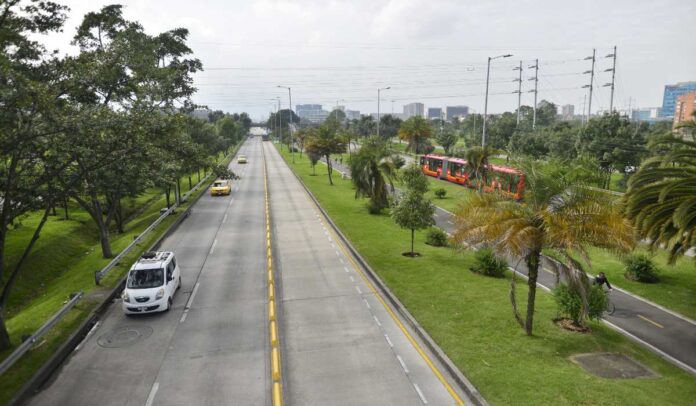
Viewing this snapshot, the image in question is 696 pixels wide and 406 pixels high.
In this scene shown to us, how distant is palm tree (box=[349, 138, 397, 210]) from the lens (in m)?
35.0

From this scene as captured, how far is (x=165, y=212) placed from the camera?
34938 mm

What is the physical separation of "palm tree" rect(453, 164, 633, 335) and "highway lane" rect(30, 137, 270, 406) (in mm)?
7500

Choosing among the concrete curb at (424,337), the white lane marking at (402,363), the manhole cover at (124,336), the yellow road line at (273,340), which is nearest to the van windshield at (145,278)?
the manhole cover at (124,336)

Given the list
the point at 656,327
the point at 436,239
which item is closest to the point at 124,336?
the point at 436,239

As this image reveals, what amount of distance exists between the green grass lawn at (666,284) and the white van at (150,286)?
54.1ft

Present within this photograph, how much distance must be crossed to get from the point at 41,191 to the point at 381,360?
13435 millimetres

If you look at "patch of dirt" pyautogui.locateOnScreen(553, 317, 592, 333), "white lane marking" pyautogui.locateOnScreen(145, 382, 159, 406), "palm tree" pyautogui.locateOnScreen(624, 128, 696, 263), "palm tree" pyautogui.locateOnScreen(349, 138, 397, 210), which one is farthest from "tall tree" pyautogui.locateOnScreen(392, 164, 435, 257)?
"white lane marking" pyautogui.locateOnScreen(145, 382, 159, 406)

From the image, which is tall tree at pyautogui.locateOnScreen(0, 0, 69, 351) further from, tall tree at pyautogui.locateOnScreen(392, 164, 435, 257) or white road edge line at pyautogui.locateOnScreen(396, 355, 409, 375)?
tall tree at pyautogui.locateOnScreen(392, 164, 435, 257)

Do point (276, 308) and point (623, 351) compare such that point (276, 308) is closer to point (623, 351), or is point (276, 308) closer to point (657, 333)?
point (623, 351)

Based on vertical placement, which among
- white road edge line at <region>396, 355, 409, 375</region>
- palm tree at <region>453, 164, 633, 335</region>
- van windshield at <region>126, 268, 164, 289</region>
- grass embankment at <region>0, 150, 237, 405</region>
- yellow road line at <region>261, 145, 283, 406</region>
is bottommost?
grass embankment at <region>0, 150, 237, 405</region>

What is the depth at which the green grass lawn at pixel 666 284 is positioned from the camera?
18.3 meters

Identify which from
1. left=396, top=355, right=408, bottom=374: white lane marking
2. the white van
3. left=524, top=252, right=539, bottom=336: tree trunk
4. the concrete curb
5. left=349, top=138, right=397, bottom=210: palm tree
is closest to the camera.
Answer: the concrete curb

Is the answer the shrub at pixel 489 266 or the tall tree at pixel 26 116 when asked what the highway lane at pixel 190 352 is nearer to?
the tall tree at pixel 26 116

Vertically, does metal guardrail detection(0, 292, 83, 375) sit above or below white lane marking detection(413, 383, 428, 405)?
above
